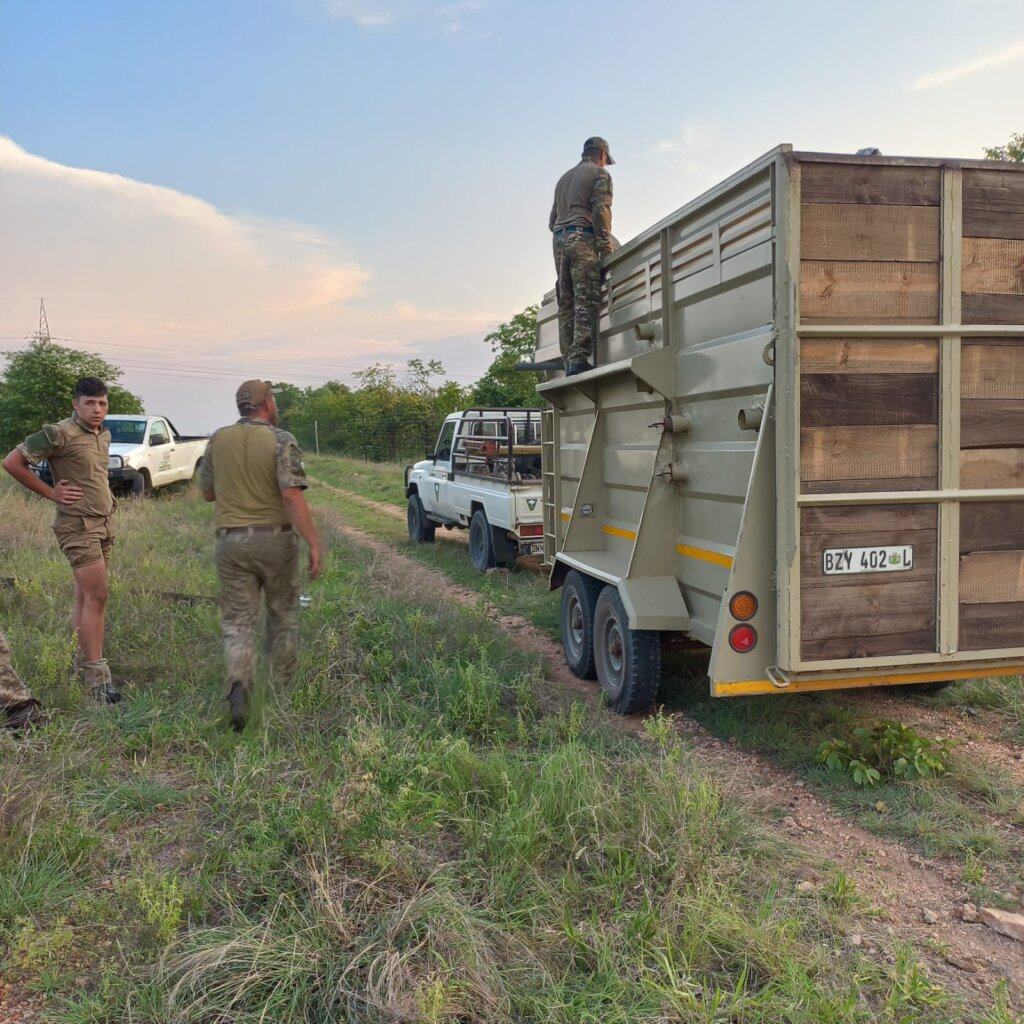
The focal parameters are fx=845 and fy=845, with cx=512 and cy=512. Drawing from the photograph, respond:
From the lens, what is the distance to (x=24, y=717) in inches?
172

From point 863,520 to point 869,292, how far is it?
→ 1.04m

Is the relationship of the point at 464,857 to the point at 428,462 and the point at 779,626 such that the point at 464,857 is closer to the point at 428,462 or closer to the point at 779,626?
the point at 779,626

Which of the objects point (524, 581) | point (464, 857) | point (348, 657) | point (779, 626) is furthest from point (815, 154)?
point (524, 581)

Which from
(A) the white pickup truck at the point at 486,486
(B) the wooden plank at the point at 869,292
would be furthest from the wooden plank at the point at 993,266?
(A) the white pickup truck at the point at 486,486

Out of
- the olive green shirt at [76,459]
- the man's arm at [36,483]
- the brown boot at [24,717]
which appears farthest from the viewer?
the olive green shirt at [76,459]

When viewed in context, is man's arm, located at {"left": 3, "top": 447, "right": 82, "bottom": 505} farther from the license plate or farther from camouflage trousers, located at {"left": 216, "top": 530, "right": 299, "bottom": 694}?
the license plate

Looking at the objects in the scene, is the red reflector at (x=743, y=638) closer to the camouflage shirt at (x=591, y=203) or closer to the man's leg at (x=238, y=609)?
the man's leg at (x=238, y=609)

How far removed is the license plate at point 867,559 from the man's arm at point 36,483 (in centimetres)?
426

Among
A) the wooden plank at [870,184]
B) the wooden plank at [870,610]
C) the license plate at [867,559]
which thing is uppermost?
the wooden plank at [870,184]

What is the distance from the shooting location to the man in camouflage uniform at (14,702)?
4293 mm

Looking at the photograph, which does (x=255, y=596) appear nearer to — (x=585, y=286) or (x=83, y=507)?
(x=83, y=507)

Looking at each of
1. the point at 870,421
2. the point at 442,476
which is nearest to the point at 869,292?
the point at 870,421

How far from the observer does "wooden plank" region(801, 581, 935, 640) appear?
394 centimetres

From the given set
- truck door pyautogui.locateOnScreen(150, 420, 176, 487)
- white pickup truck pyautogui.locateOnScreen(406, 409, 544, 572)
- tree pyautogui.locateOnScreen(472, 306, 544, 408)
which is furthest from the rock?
tree pyautogui.locateOnScreen(472, 306, 544, 408)
